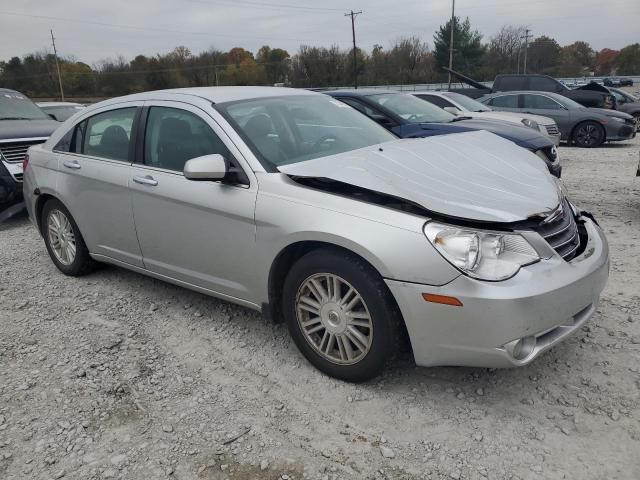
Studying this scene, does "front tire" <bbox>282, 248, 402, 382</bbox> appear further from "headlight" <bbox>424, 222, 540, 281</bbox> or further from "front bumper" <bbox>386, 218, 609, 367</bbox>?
"headlight" <bbox>424, 222, 540, 281</bbox>

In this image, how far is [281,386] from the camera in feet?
10.0

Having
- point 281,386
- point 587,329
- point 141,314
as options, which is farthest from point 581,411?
point 141,314

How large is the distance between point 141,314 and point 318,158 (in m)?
1.86

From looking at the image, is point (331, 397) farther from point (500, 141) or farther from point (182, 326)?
point (500, 141)

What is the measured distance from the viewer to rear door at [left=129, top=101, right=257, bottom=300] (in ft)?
10.6

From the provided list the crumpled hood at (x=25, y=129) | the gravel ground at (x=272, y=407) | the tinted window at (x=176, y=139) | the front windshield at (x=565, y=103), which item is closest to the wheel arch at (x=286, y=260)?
the gravel ground at (x=272, y=407)

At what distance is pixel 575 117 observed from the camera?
13.3 metres

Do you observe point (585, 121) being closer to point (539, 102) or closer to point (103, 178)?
point (539, 102)

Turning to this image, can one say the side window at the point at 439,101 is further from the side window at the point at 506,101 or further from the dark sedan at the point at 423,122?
the side window at the point at 506,101

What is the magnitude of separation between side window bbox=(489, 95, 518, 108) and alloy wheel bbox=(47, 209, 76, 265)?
11.9m

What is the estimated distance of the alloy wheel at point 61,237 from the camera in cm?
464

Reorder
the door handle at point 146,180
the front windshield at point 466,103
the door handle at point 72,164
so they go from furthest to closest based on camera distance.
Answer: the front windshield at point 466,103, the door handle at point 72,164, the door handle at point 146,180

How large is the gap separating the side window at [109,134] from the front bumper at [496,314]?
2466 mm

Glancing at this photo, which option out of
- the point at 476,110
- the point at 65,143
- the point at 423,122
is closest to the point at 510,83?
the point at 476,110
